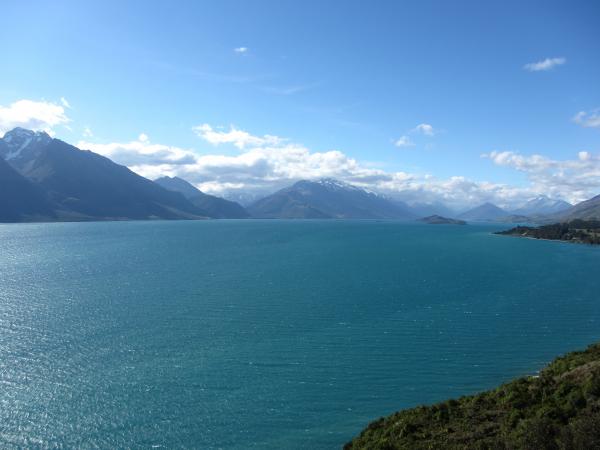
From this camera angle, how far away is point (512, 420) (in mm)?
27141

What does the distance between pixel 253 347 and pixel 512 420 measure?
3051cm

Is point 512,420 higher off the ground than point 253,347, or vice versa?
point 512,420

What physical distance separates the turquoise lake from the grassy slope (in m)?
5.28

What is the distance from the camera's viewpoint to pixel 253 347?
165ft

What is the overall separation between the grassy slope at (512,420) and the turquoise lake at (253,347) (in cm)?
528

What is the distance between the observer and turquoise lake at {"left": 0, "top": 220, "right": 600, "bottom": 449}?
34494 millimetres

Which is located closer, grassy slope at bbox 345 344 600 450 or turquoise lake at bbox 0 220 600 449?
grassy slope at bbox 345 344 600 450

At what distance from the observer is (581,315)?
6762cm

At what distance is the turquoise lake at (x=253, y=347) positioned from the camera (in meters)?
34.5

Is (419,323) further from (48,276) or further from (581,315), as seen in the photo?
(48,276)

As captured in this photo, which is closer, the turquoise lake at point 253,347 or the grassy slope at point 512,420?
the grassy slope at point 512,420

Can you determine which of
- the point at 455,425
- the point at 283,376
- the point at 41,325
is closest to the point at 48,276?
the point at 41,325

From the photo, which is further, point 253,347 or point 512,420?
point 253,347

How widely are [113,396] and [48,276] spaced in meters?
70.5
